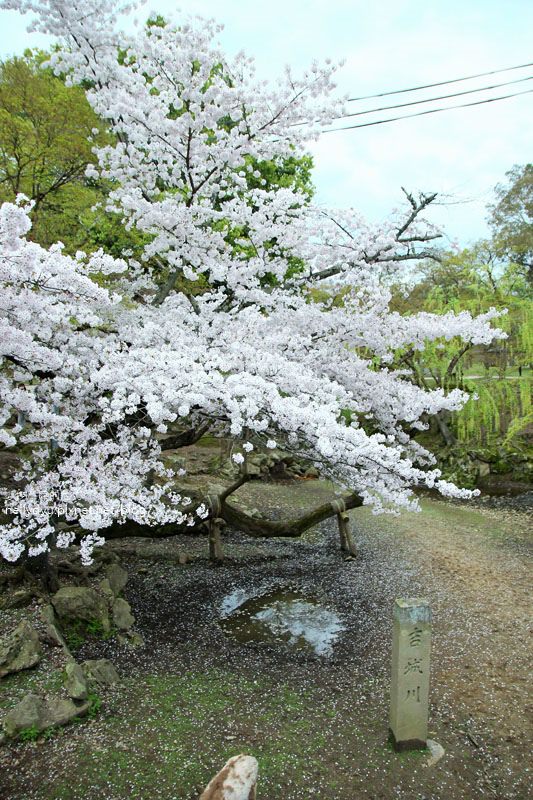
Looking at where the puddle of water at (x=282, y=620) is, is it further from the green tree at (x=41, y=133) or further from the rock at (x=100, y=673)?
the green tree at (x=41, y=133)

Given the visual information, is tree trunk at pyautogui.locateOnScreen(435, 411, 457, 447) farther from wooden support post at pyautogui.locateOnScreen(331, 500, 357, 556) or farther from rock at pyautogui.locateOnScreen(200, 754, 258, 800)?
rock at pyautogui.locateOnScreen(200, 754, 258, 800)

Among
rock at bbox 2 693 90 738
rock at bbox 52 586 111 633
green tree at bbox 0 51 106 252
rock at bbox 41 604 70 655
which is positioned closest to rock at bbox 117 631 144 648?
rock at bbox 52 586 111 633

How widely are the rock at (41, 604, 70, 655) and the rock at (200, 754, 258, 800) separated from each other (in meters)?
2.32

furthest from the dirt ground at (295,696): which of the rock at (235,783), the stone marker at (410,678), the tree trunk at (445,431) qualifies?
the tree trunk at (445,431)

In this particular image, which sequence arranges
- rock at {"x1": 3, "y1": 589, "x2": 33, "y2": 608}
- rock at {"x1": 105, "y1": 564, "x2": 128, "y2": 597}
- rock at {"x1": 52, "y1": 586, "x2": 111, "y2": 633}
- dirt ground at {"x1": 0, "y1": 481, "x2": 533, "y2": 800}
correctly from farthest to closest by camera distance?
rock at {"x1": 105, "y1": 564, "x2": 128, "y2": 597} → rock at {"x1": 52, "y1": 586, "x2": 111, "y2": 633} → rock at {"x1": 3, "y1": 589, "x2": 33, "y2": 608} → dirt ground at {"x1": 0, "y1": 481, "x2": 533, "y2": 800}

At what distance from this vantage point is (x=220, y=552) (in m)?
7.79

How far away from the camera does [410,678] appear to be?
3.76 meters

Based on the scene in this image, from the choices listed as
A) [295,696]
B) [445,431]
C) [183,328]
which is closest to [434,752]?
[295,696]

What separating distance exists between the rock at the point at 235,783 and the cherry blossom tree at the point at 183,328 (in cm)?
222

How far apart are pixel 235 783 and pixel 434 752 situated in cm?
198

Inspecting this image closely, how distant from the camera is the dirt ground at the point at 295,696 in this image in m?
3.39

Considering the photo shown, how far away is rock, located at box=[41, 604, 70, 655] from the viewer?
4422mm

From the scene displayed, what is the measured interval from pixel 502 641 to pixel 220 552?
158 inches

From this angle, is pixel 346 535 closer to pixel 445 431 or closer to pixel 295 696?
pixel 295 696
